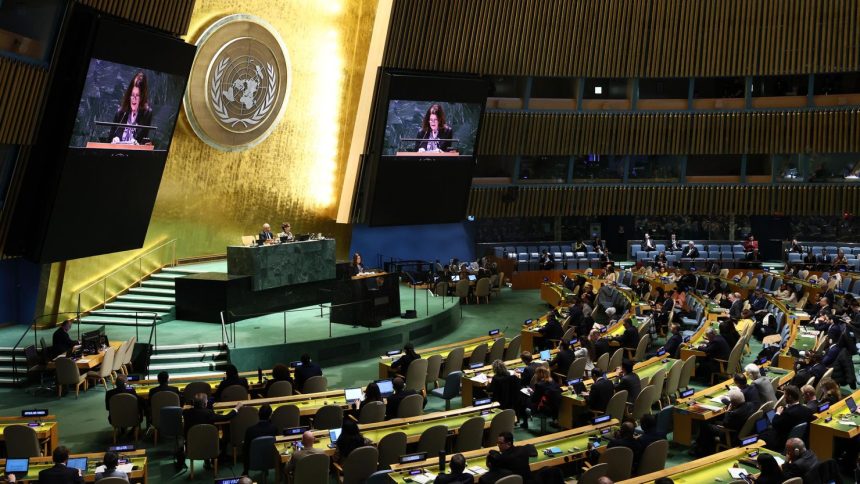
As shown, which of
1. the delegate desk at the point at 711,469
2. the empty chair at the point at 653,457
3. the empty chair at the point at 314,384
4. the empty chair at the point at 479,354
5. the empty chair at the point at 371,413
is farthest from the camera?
the empty chair at the point at 479,354

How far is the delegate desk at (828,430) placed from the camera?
426 inches

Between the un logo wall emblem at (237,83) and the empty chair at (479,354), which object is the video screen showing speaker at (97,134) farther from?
the empty chair at (479,354)

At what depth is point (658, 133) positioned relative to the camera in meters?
30.7

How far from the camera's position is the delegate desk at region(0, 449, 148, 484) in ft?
30.5

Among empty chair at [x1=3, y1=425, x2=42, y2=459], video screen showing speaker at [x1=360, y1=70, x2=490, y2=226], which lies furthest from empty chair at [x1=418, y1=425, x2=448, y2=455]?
video screen showing speaker at [x1=360, y1=70, x2=490, y2=226]

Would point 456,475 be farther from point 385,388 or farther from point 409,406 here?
point 385,388

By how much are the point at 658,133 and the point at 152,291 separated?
1820 cm

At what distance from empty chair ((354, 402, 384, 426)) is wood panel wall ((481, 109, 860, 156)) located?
63.0 feet

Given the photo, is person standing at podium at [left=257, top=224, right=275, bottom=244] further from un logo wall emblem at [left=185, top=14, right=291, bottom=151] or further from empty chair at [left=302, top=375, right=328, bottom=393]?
empty chair at [left=302, top=375, right=328, bottom=393]

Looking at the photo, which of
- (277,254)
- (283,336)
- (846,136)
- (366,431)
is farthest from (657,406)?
(846,136)

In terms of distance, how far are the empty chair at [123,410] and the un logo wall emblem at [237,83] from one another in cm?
1063

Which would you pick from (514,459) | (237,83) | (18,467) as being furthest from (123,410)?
(237,83)

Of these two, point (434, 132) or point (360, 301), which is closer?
point (360, 301)

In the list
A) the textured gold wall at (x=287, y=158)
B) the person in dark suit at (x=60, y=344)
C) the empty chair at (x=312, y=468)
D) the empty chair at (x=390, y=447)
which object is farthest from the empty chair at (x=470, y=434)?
the textured gold wall at (x=287, y=158)
